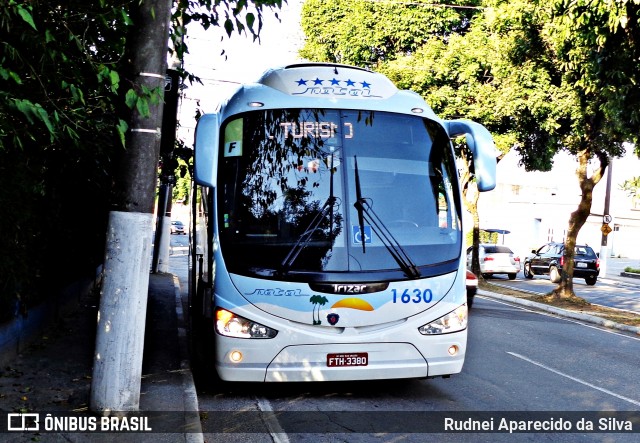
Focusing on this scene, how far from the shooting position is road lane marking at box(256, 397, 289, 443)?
19.2 feet

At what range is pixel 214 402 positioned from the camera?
7027 millimetres

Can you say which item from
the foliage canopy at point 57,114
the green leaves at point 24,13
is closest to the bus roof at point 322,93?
the foliage canopy at point 57,114

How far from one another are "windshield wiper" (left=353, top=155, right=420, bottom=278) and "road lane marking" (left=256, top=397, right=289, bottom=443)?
5.74ft

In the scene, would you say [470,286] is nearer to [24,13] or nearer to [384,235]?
[384,235]

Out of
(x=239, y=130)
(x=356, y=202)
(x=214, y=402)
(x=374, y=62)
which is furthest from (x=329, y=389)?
(x=374, y=62)

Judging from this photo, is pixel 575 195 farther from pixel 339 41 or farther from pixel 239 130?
pixel 239 130

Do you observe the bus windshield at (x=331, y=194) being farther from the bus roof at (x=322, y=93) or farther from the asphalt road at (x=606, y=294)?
the asphalt road at (x=606, y=294)

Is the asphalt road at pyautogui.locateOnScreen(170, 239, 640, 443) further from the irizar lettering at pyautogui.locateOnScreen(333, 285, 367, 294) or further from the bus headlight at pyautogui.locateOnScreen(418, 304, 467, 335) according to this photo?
the irizar lettering at pyautogui.locateOnScreen(333, 285, 367, 294)

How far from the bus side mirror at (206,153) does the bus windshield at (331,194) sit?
20 centimetres

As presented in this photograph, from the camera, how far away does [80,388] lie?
676 cm

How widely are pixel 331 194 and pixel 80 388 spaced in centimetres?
300

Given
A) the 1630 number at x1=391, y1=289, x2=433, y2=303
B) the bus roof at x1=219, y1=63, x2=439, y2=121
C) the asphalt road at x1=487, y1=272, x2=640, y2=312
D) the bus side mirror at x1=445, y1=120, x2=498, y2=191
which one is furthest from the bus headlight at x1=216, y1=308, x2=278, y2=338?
the asphalt road at x1=487, y1=272, x2=640, y2=312

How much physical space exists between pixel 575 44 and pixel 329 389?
35.1ft

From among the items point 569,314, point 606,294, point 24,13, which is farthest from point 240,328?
point 606,294
